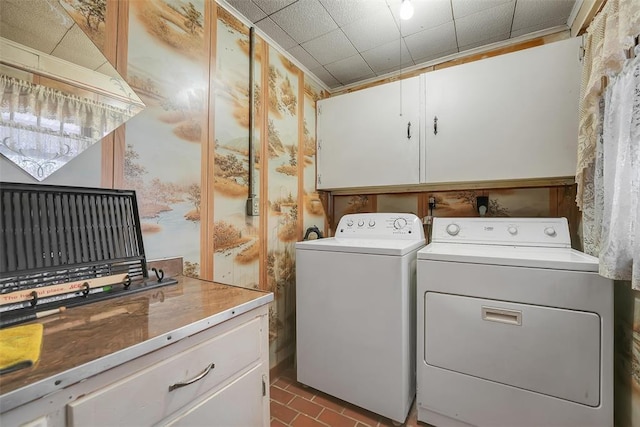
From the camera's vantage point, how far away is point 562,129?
153cm

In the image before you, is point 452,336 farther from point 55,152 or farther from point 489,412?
point 55,152

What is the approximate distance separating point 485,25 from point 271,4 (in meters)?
1.37

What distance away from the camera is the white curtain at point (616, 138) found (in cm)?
96

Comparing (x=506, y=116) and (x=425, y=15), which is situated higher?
(x=425, y=15)

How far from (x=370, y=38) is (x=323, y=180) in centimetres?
111

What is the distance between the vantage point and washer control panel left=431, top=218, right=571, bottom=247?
160 cm

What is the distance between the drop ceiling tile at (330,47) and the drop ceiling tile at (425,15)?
1.23ft

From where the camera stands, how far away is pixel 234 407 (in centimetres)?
83

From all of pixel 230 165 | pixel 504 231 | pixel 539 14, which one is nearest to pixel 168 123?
pixel 230 165

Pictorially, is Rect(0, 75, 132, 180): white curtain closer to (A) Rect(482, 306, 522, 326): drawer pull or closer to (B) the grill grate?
(B) the grill grate

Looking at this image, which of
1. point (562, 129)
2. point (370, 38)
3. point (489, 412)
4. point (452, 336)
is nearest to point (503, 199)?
point (562, 129)

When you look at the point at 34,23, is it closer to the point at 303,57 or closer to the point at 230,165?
the point at 230,165

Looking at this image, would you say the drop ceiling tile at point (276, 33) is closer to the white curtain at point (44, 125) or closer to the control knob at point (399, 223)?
the white curtain at point (44, 125)

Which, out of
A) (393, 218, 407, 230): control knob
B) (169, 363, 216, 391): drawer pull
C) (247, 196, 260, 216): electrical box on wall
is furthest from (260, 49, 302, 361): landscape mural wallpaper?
(169, 363, 216, 391): drawer pull
